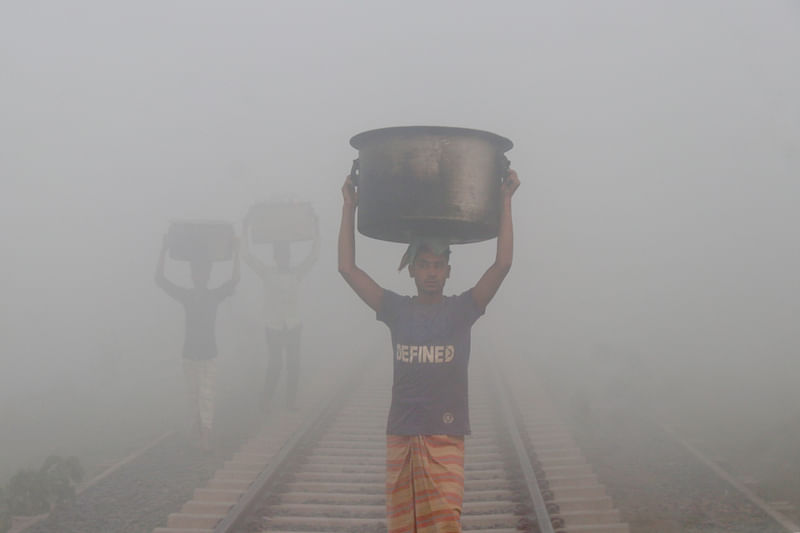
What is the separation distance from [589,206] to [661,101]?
118 ft

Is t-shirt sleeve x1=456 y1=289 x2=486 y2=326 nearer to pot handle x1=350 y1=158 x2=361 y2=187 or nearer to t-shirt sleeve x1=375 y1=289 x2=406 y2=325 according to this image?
t-shirt sleeve x1=375 y1=289 x2=406 y2=325

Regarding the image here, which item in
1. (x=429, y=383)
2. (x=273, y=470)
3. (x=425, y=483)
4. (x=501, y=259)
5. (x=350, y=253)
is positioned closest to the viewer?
(x=425, y=483)

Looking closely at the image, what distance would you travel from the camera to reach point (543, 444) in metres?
7.76

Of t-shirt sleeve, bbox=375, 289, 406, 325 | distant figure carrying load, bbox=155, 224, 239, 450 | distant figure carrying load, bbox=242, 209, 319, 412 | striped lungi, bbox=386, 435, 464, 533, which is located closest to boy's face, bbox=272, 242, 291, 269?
distant figure carrying load, bbox=242, 209, 319, 412

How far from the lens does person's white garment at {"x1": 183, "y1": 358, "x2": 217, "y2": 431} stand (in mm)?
8133

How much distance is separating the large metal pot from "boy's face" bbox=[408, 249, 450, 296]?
0.11 metres

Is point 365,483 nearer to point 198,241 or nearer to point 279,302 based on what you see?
point 279,302

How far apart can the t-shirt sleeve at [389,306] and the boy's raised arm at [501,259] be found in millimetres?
362

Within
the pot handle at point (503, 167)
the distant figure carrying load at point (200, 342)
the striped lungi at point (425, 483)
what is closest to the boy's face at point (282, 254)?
the distant figure carrying load at point (200, 342)

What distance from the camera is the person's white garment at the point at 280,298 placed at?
30.6 feet

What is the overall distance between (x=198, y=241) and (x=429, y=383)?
5.84 meters

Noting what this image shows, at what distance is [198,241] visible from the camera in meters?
8.55

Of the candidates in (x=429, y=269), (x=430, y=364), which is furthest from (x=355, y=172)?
(x=430, y=364)

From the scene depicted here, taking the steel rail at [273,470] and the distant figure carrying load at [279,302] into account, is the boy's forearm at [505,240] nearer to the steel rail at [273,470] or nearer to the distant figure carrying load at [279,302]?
the steel rail at [273,470]
